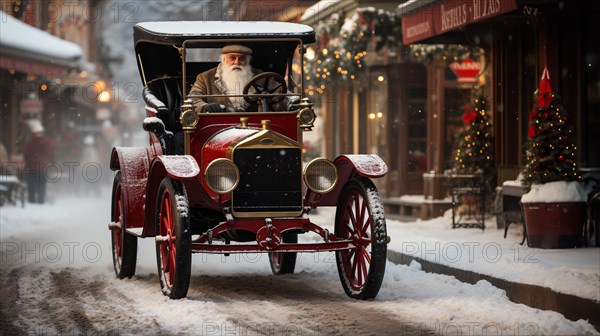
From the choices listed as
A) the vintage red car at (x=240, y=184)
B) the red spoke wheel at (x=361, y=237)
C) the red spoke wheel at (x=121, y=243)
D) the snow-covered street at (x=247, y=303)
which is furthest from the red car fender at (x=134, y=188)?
the red spoke wheel at (x=361, y=237)

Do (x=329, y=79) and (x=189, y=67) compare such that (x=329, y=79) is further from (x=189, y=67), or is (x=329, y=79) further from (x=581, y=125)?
(x=189, y=67)

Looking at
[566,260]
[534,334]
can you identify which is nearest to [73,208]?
[566,260]

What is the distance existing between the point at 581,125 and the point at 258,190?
243 inches

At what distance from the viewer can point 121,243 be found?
12.8 meters

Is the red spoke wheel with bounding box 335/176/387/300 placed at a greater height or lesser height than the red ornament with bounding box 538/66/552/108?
lesser

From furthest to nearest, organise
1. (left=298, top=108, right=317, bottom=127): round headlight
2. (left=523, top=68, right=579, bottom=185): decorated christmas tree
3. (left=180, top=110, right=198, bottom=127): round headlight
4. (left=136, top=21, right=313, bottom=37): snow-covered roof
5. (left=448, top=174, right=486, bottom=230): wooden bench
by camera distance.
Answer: (left=448, top=174, right=486, bottom=230): wooden bench < (left=523, top=68, right=579, bottom=185): decorated christmas tree < (left=136, top=21, right=313, bottom=37): snow-covered roof < (left=298, top=108, right=317, bottom=127): round headlight < (left=180, top=110, right=198, bottom=127): round headlight

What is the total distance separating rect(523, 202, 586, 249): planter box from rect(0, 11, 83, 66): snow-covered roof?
17126 mm

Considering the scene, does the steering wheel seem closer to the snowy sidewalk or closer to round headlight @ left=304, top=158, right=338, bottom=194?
round headlight @ left=304, top=158, right=338, bottom=194

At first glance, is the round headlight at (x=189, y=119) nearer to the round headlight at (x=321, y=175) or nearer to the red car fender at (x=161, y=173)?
the red car fender at (x=161, y=173)

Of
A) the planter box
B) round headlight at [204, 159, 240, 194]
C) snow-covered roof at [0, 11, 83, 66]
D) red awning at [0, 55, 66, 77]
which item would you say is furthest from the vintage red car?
snow-covered roof at [0, 11, 83, 66]

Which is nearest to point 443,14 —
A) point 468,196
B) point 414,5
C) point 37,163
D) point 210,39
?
point 414,5

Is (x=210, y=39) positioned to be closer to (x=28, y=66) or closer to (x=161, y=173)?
(x=161, y=173)

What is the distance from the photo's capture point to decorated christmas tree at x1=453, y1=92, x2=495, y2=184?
1927 cm

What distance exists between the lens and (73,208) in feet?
93.3
